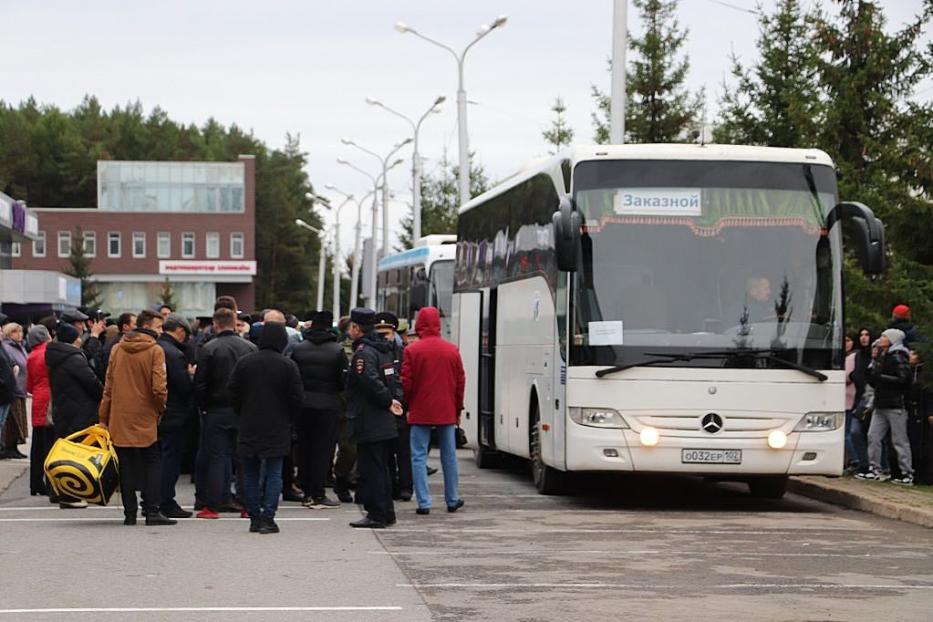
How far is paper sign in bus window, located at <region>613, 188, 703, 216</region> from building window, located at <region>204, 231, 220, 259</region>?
109840 mm

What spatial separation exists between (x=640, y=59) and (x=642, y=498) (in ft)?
79.0

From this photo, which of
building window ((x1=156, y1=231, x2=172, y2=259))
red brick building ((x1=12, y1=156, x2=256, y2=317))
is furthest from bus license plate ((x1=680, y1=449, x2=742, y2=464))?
building window ((x1=156, y1=231, x2=172, y2=259))

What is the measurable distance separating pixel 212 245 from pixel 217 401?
110 metres

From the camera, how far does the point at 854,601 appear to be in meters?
10.3

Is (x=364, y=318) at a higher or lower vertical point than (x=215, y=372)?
higher

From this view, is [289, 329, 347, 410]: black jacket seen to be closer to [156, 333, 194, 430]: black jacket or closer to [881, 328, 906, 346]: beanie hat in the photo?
[156, 333, 194, 430]: black jacket

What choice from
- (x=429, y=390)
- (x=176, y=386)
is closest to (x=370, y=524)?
(x=429, y=390)

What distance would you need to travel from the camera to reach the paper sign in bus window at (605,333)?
15938mm

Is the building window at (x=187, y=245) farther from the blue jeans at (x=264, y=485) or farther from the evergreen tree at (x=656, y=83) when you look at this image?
the blue jeans at (x=264, y=485)

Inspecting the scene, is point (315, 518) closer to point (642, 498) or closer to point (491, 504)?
point (491, 504)

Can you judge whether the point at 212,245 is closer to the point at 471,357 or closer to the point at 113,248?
the point at 113,248

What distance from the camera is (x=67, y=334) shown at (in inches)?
631

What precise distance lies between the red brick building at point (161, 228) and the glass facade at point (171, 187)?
0.23 ft

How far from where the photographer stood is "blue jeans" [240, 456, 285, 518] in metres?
14.1
